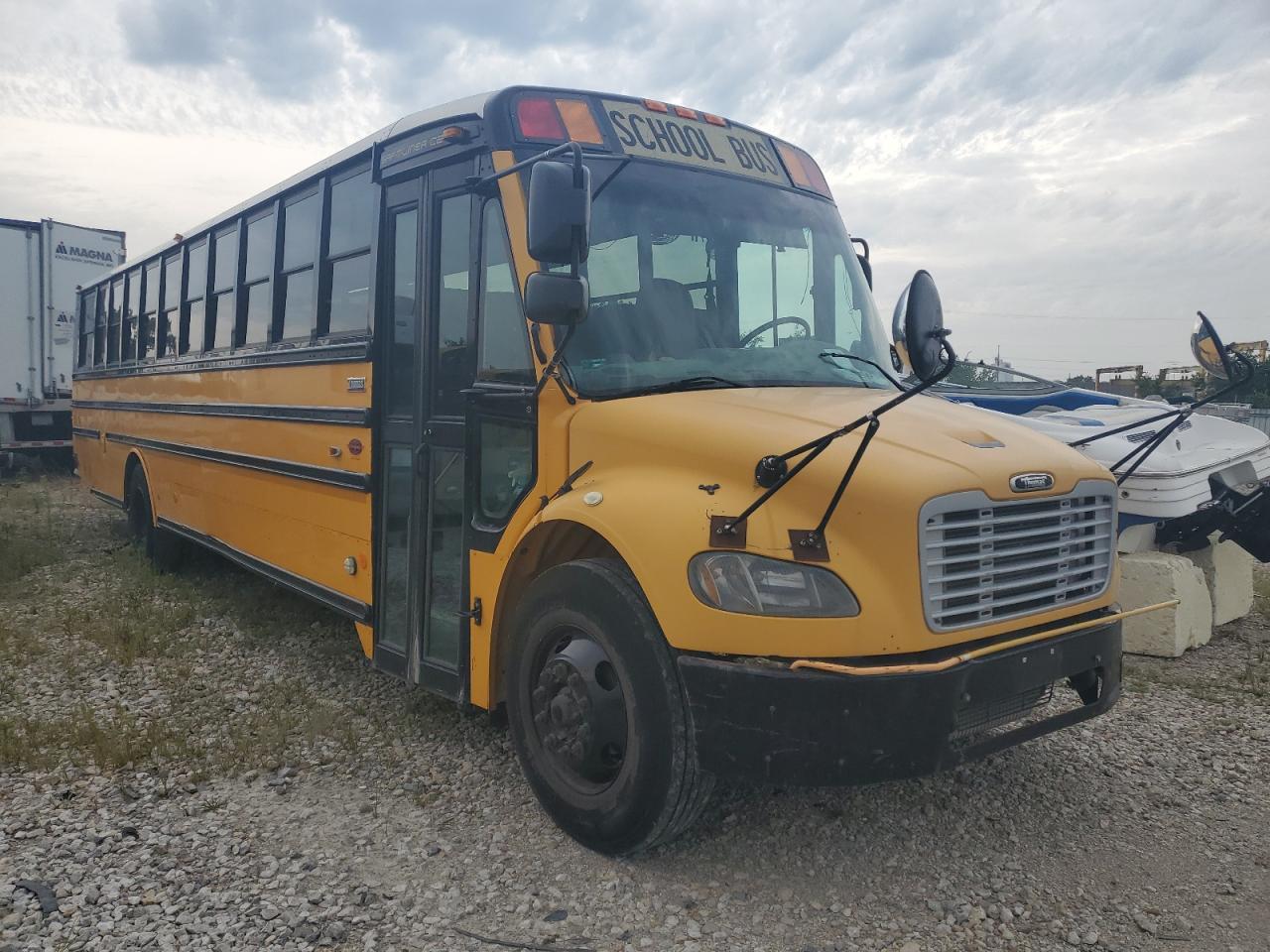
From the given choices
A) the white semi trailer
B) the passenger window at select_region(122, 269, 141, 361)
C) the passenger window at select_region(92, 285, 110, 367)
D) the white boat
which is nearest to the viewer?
the white boat

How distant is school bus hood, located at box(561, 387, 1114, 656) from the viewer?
277 centimetres

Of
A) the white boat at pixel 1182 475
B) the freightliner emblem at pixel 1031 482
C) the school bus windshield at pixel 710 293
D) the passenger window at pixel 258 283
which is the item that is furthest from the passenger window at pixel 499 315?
the white boat at pixel 1182 475

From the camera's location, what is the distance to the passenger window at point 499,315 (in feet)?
12.1

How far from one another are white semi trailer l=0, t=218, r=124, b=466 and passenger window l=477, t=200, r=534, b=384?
551 inches

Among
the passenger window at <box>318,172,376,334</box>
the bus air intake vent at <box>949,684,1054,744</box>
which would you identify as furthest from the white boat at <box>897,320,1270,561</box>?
the passenger window at <box>318,172,376,334</box>

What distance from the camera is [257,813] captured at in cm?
372

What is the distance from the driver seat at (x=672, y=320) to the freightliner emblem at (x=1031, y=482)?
1.19 m

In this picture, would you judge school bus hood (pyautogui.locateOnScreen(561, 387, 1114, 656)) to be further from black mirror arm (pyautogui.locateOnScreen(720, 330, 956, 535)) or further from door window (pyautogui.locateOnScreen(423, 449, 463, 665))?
door window (pyautogui.locateOnScreen(423, 449, 463, 665))

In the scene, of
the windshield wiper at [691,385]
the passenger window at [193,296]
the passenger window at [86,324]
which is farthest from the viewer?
the passenger window at [86,324]

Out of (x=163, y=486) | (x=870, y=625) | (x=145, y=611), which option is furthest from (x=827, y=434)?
(x=163, y=486)

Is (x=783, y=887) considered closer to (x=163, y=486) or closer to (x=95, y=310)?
(x=163, y=486)

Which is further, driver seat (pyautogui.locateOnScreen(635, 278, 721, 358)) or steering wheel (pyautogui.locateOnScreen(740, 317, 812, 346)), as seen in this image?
steering wheel (pyautogui.locateOnScreen(740, 317, 812, 346))

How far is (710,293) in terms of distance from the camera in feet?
12.2

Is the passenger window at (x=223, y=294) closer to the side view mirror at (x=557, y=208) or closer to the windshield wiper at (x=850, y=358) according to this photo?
the side view mirror at (x=557, y=208)
